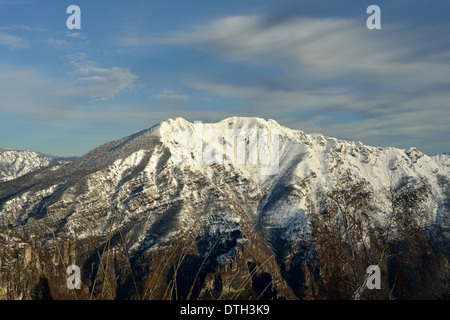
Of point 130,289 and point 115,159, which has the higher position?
point 115,159

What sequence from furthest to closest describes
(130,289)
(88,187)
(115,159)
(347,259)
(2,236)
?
(115,159)
(88,187)
(130,289)
(2,236)
(347,259)

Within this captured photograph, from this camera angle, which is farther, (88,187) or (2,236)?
(88,187)

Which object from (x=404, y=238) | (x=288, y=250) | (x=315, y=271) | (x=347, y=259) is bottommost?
(x=315, y=271)

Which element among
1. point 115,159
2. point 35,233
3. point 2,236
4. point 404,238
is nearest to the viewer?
point 404,238

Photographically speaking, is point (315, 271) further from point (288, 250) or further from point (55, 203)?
point (55, 203)

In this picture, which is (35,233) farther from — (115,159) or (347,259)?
Answer: (347,259)

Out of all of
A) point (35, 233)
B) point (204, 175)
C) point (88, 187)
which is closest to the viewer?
point (35, 233)

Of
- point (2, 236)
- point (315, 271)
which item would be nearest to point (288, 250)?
point (315, 271)

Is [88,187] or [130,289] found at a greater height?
[88,187]

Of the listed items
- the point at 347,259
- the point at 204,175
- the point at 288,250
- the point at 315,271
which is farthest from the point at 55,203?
the point at 347,259
